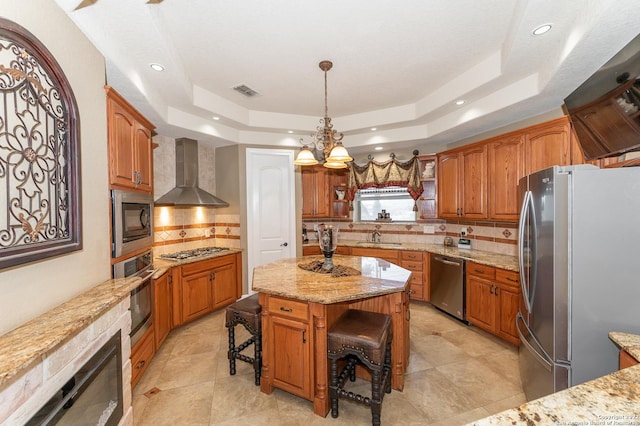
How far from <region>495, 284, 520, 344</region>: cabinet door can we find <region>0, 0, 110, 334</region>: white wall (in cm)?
363

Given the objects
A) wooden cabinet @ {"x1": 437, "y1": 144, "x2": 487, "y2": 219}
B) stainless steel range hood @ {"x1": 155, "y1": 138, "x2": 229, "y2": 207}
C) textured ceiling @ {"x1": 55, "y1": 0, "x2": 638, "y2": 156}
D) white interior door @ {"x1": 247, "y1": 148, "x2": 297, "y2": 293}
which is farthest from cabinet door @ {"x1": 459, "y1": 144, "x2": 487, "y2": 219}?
stainless steel range hood @ {"x1": 155, "y1": 138, "x2": 229, "y2": 207}

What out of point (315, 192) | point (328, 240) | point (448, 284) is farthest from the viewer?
point (315, 192)

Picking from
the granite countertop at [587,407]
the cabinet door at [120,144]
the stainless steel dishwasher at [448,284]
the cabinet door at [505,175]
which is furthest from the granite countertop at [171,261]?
the cabinet door at [505,175]

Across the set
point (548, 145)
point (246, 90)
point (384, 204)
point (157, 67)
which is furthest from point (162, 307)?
point (548, 145)

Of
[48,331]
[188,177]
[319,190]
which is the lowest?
[48,331]

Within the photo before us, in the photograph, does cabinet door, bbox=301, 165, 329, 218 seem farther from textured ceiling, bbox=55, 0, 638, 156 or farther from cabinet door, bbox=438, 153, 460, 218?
cabinet door, bbox=438, 153, 460, 218

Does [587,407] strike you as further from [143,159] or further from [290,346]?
[143,159]

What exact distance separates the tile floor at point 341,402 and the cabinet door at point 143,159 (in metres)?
1.76

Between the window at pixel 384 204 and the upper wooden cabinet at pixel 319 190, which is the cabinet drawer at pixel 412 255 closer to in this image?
the window at pixel 384 204

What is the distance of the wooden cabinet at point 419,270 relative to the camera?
405 centimetres

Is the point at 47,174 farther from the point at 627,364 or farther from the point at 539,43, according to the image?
the point at 539,43

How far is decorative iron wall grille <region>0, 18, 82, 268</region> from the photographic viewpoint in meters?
1.06

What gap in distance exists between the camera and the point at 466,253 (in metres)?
3.62

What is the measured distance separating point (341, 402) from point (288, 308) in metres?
0.87
